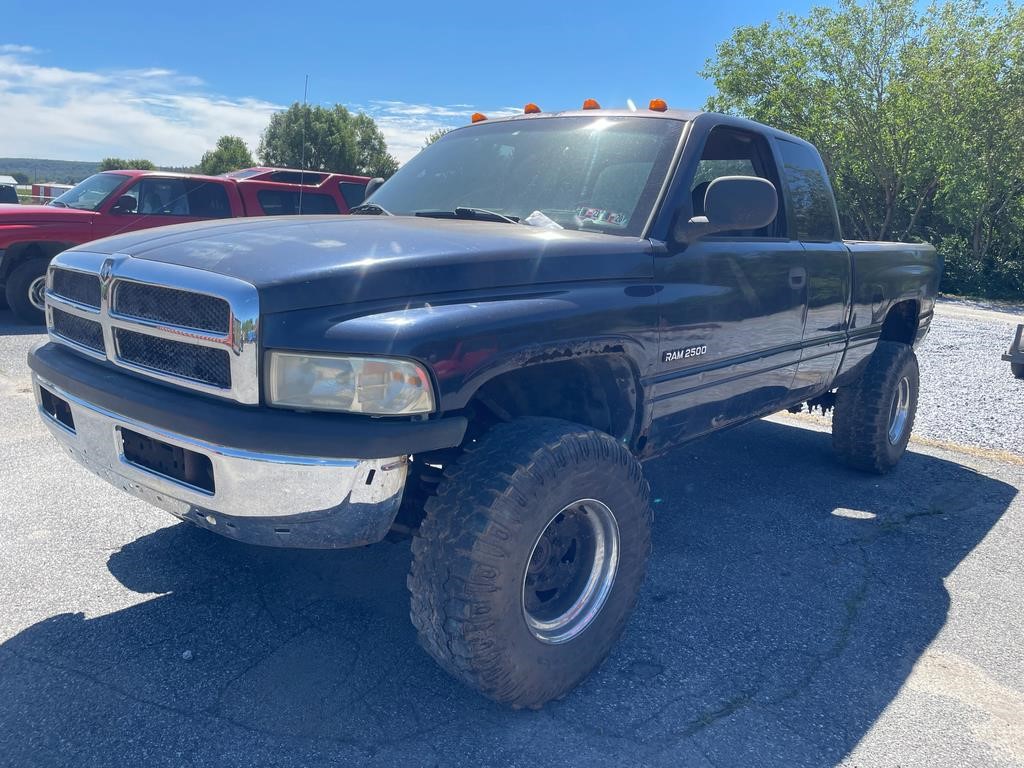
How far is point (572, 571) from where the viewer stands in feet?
9.20

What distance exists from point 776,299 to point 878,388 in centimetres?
171

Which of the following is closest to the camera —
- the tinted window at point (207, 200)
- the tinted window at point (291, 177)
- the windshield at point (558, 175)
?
the windshield at point (558, 175)

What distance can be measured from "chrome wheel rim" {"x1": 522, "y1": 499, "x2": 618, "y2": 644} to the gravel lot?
244 mm

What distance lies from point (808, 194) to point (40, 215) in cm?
834

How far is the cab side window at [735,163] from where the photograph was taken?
3.75 meters

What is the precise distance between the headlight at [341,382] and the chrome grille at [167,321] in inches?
2.8

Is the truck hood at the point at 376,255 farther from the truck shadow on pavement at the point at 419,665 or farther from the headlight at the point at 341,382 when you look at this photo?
the truck shadow on pavement at the point at 419,665

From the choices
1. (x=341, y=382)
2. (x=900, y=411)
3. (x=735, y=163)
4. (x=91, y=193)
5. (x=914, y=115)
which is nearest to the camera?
(x=341, y=382)

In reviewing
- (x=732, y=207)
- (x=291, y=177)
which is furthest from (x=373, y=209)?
(x=291, y=177)

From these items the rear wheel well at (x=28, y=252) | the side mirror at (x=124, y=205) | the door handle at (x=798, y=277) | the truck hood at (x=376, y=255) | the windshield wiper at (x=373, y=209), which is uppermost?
the windshield wiper at (x=373, y=209)

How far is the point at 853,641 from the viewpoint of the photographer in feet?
10.2

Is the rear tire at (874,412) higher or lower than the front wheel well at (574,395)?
lower

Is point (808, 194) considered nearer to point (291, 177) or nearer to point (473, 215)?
point (473, 215)

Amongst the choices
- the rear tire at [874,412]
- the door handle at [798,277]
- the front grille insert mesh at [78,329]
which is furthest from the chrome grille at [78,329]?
the rear tire at [874,412]
